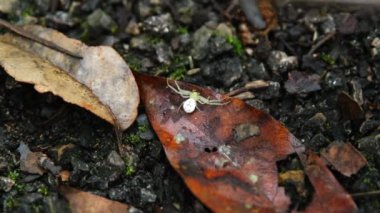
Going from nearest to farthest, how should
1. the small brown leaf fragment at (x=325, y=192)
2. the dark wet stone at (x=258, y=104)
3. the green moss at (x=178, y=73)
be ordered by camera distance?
1. the small brown leaf fragment at (x=325, y=192)
2. the dark wet stone at (x=258, y=104)
3. the green moss at (x=178, y=73)

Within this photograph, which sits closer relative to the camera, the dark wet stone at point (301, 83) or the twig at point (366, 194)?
the twig at point (366, 194)

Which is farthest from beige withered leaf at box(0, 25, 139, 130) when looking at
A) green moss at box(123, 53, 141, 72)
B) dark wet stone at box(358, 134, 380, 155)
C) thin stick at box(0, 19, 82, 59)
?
dark wet stone at box(358, 134, 380, 155)

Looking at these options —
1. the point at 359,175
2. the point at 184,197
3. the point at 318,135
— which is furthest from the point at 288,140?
the point at 184,197

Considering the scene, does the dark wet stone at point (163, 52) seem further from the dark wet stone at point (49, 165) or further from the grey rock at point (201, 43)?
the dark wet stone at point (49, 165)

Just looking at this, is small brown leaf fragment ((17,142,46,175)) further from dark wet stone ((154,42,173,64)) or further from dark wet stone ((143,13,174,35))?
dark wet stone ((143,13,174,35))

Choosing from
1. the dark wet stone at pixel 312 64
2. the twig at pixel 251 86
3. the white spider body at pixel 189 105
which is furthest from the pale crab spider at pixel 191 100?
the dark wet stone at pixel 312 64

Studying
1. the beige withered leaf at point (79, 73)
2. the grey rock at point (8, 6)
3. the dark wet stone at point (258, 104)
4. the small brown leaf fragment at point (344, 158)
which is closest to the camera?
the small brown leaf fragment at point (344, 158)

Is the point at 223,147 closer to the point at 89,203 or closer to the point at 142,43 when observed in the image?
the point at 89,203
